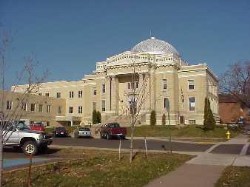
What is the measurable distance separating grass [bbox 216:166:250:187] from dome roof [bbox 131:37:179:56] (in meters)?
60.7

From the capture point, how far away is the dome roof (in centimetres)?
7542

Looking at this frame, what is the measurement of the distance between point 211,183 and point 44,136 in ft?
40.5

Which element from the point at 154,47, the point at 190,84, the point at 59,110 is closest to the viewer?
the point at 190,84

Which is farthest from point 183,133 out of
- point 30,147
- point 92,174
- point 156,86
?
Answer: point 92,174

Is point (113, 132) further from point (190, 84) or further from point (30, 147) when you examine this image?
point (190, 84)

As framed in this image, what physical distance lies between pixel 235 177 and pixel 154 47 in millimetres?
64951

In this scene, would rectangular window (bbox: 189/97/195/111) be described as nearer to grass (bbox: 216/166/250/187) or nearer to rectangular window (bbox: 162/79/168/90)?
rectangular window (bbox: 162/79/168/90)

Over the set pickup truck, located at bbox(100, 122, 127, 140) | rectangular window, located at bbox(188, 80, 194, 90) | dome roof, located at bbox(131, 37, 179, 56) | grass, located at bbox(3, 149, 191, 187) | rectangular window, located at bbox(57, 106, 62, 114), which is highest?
dome roof, located at bbox(131, 37, 179, 56)

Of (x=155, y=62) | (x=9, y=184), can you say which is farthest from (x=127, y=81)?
(x=9, y=184)

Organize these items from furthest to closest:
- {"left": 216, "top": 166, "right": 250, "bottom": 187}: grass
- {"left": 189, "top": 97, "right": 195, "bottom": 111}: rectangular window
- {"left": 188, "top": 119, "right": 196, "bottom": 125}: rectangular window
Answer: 1. {"left": 189, "top": 97, "right": 195, "bottom": 111}: rectangular window
2. {"left": 188, "top": 119, "right": 196, "bottom": 125}: rectangular window
3. {"left": 216, "top": 166, "right": 250, "bottom": 187}: grass

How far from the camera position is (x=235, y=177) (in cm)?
1262

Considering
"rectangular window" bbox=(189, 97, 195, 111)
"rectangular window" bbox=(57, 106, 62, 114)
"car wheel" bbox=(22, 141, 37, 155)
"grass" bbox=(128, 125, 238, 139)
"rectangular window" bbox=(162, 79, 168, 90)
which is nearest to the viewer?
"car wheel" bbox=(22, 141, 37, 155)

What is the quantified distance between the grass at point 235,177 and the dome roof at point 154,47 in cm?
6065

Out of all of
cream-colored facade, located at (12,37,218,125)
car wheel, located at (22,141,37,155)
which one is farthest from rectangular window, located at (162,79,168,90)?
car wheel, located at (22,141,37,155)
